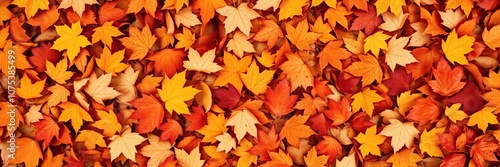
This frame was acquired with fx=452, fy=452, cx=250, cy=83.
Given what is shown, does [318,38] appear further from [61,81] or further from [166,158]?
[61,81]

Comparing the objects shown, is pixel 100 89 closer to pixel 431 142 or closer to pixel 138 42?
pixel 138 42

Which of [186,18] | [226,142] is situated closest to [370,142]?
[226,142]

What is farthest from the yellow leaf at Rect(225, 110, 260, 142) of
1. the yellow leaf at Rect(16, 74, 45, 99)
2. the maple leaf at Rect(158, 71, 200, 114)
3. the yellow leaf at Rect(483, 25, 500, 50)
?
the yellow leaf at Rect(483, 25, 500, 50)

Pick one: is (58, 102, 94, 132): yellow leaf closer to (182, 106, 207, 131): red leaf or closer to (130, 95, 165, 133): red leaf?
(130, 95, 165, 133): red leaf

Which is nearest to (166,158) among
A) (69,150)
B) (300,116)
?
(69,150)

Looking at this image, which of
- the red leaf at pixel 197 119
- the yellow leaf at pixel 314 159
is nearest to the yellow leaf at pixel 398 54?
the yellow leaf at pixel 314 159

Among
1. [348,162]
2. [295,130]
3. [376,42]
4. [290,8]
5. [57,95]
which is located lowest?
[348,162]
